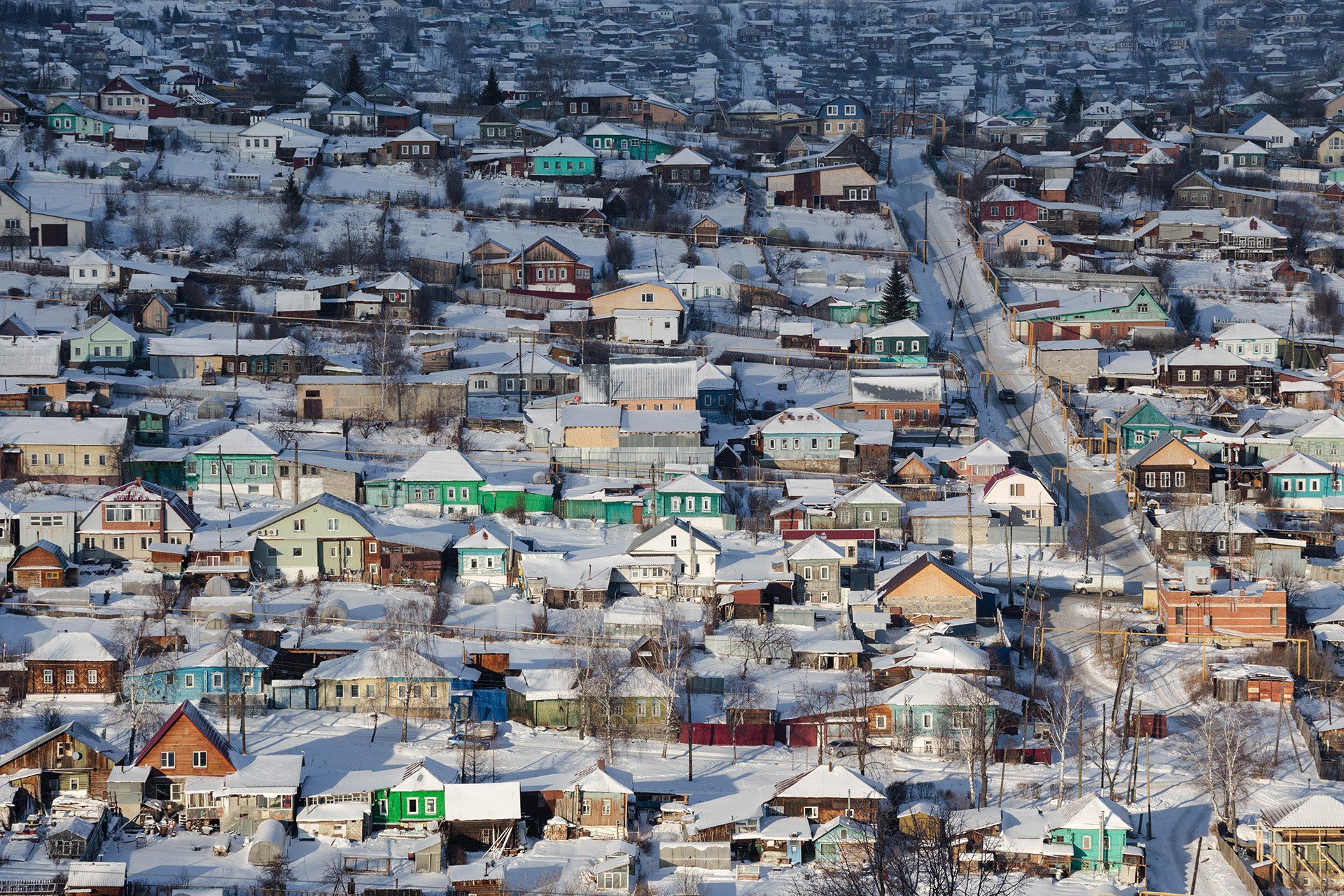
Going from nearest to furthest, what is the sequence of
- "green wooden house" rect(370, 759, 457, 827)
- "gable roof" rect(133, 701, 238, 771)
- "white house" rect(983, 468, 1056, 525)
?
1. "green wooden house" rect(370, 759, 457, 827)
2. "gable roof" rect(133, 701, 238, 771)
3. "white house" rect(983, 468, 1056, 525)

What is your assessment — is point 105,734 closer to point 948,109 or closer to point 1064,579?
point 1064,579

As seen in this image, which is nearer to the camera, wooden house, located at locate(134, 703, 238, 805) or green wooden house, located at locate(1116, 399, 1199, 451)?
wooden house, located at locate(134, 703, 238, 805)

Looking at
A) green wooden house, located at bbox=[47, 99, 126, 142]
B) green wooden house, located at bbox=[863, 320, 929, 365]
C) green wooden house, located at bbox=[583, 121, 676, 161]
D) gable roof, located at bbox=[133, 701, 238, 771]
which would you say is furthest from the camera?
green wooden house, located at bbox=[583, 121, 676, 161]

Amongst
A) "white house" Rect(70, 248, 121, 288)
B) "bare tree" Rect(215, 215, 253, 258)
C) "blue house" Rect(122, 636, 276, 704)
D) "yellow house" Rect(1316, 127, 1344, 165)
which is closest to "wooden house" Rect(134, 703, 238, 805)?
"blue house" Rect(122, 636, 276, 704)

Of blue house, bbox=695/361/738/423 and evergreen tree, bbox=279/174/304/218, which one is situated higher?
evergreen tree, bbox=279/174/304/218

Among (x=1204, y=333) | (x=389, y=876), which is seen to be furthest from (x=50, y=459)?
(x=1204, y=333)

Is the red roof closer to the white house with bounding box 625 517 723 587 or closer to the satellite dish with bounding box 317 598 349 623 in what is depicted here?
the white house with bounding box 625 517 723 587
